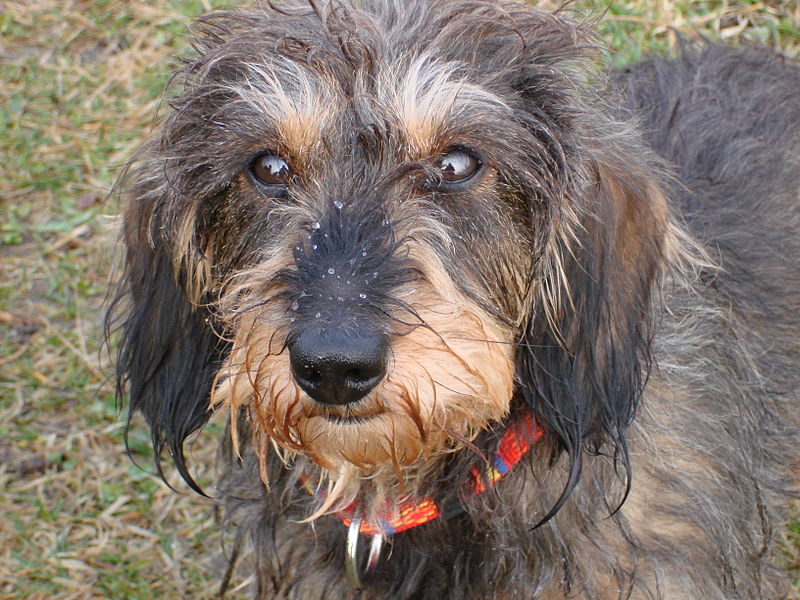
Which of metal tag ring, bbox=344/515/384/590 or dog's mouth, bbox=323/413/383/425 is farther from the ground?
dog's mouth, bbox=323/413/383/425

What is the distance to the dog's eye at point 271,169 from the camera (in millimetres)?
2240

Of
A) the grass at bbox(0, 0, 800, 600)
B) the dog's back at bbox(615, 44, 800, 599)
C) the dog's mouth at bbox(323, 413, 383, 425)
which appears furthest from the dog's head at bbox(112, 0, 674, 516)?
the grass at bbox(0, 0, 800, 600)

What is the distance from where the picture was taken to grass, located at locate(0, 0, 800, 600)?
372 cm

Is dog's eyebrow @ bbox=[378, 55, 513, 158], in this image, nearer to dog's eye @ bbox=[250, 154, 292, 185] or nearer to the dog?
the dog

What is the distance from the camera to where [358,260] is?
6.59ft

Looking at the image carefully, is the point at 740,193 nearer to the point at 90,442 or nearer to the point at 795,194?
the point at 795,194

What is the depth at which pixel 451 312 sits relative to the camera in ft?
6.70

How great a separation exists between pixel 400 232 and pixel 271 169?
1.12 ft

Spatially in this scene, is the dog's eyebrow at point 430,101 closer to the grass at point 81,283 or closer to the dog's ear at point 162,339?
the dog's ear at point 162,339

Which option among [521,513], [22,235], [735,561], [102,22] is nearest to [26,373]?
[22,235]

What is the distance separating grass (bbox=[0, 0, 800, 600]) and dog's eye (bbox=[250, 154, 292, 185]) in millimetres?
909

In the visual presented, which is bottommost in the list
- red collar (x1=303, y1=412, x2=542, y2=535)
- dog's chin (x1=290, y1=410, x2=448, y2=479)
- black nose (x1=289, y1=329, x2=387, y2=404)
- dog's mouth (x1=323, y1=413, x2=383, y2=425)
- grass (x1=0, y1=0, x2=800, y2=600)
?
grass (x1=0, y1=0, x2=800, y2=600)

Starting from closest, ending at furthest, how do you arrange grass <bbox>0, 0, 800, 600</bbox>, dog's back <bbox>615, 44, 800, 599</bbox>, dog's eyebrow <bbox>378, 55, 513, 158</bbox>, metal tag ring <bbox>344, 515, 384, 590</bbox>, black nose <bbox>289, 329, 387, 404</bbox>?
black nose <bbox>289, 329, 387, 404</bbox> → dog's eyebrow <bbox>378, 55, 513, 158</bbox> → metal tag ring <bbox>344, 515, 384, 590</bbox> → dog's back <bbox>615, 44, 800, 599</bbox> → grass <bbox>0, 0, 800, 600</bbox>

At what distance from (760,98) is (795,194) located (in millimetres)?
383
